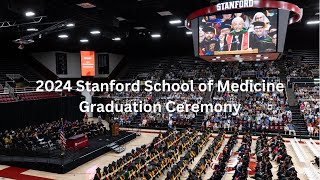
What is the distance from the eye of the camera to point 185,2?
11.7 metres

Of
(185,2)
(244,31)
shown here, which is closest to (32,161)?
(185,2)

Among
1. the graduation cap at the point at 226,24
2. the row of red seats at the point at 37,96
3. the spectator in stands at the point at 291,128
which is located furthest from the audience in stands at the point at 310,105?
the row of red seats at the point at 37,96

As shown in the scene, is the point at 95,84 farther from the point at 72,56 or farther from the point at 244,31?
the point at 244,31

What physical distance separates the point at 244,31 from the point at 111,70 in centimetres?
2747

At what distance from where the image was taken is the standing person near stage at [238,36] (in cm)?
917

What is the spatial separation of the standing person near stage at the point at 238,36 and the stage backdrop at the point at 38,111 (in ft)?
57.6

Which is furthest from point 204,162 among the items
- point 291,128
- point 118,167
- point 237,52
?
point 291,128

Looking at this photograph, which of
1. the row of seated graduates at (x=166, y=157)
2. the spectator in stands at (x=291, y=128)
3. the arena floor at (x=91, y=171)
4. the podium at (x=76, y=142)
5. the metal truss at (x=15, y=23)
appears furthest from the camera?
the spectator in stands at (x=291, y=128)

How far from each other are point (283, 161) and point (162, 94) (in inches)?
690

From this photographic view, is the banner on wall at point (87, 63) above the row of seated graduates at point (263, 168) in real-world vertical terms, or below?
above

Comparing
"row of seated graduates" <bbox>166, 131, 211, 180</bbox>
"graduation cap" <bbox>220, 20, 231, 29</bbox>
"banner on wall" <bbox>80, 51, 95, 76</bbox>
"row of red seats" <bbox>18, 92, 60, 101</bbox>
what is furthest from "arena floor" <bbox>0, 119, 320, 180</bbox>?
"row of red seats" <bbox>18, 92, 60, 101</bbox>

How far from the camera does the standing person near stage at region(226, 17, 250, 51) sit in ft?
30.1

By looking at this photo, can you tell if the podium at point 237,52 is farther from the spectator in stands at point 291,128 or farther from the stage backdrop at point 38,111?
the stage backdrop at point 38,111

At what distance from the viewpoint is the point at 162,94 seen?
28.8m
